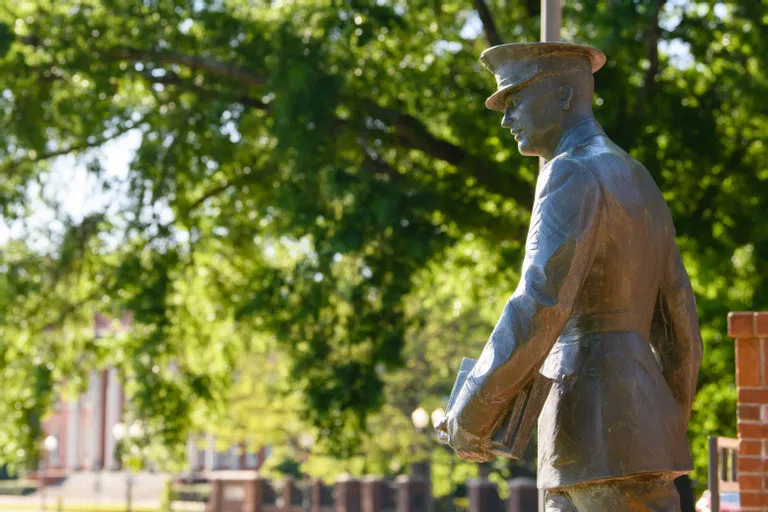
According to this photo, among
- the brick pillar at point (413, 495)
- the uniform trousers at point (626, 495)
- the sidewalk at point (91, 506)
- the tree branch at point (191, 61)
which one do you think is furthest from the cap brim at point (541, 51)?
the sidewalk at point (91, 506)

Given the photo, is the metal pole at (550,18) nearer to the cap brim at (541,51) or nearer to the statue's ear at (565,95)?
the cap brim at (541,51)

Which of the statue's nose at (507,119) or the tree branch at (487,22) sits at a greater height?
the tree branch at (487,22)

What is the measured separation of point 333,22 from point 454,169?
260 cm

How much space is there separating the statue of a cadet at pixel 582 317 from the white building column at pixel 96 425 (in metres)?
75.9

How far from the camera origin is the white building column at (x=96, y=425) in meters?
79.2

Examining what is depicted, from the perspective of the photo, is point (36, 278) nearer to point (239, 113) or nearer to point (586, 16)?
point (239, 113)

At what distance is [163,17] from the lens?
1762cm

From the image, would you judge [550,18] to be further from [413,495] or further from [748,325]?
[413,495]

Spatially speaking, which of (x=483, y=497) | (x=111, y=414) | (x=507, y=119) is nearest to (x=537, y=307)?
(x=507, y=119)

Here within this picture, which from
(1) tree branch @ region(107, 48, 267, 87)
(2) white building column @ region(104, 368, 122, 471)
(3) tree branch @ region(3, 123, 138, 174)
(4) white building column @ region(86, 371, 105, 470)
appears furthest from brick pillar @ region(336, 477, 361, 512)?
(4) white building column @ region(86, 371, 105, 470)

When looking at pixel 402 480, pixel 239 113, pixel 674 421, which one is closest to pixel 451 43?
pixel 239 113

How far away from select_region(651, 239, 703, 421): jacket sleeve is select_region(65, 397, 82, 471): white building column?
78.2m

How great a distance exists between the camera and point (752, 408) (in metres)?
6.83

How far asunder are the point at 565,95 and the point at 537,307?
76 cm
